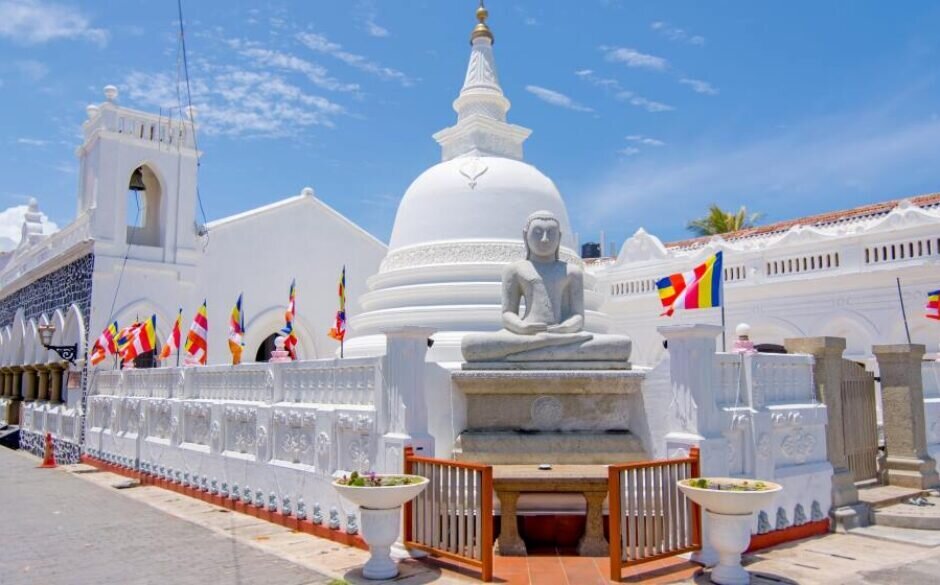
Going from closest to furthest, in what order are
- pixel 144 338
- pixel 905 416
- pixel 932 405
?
pixel 905 416 → pixel 932 405 → pixel 144 338

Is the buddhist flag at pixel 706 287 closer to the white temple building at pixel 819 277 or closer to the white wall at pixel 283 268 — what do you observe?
the white temple building at pixel 819 277

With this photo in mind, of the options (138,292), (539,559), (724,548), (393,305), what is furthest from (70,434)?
(724,548)

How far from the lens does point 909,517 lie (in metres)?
9.65

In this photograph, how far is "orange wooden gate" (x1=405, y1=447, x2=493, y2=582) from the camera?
7.05 m

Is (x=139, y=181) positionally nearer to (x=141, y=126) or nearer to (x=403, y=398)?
(x=141, y=126)

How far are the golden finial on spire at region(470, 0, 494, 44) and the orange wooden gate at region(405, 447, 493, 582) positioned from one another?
11083 millimetres

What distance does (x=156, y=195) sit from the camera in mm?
23906

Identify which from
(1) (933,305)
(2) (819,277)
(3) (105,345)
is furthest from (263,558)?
(2) (819,277)

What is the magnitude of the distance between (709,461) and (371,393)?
3.93 metres

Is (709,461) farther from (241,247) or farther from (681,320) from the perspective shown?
(241,247)

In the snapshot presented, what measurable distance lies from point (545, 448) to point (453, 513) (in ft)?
5.65

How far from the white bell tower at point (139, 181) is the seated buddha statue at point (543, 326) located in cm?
1492

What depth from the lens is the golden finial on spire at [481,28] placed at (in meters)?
16.4

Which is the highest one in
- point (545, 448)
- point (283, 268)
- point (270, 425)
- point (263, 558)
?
point (283, 268)
